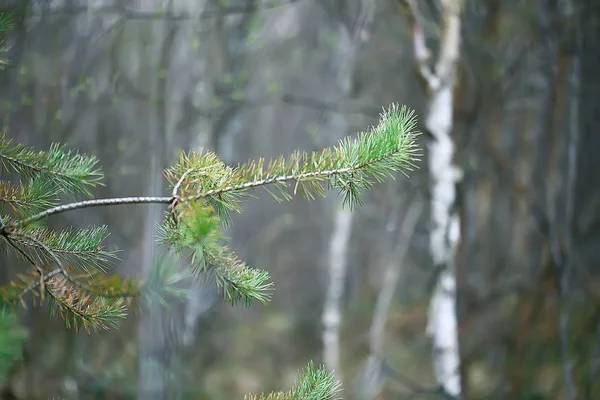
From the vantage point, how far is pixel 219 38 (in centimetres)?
431

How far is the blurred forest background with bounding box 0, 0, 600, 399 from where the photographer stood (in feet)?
12.0

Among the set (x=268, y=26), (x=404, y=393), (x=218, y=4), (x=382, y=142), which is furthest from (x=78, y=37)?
(x=404, y=393)

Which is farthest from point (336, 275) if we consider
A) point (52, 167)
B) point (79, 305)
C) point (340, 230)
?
point (79, 305)

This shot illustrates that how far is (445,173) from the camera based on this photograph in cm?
269

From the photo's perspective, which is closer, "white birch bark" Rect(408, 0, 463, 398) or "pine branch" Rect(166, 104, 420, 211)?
"pine branch" Rect(166, 104, 420, 211)

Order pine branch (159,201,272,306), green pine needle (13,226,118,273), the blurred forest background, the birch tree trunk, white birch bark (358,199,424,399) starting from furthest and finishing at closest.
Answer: white birch bark (358,199,424,399), the birch tree trunk, the blurred forest background, green pine needle (13,226,118,273), pine branch (159,201,272,306)

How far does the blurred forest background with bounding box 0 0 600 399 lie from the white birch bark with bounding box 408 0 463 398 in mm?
39

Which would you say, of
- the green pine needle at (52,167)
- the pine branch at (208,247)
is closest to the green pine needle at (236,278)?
the pine branch at (208,247)

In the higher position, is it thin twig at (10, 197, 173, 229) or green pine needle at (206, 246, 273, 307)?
thin twig at (10, 197, 173, 229)

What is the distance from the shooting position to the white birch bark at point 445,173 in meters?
2.67

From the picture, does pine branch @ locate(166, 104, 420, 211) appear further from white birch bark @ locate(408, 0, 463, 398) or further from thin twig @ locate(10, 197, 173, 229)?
white birch bark @ locate(408, 0, 463, 398)

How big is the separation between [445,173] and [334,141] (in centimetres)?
247

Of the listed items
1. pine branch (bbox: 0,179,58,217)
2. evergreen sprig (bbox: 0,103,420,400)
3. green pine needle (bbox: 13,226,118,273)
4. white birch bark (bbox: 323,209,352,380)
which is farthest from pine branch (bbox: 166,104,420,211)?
white birch bark (bbox: 323,209,352,380)

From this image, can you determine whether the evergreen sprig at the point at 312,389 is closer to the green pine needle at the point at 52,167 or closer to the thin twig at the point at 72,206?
the thin twig at the point at 72,206
